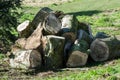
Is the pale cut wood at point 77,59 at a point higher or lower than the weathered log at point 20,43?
lower

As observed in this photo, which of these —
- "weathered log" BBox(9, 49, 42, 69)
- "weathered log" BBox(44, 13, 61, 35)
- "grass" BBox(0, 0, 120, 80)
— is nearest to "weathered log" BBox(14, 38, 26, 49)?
"weathered log" BBox(9, 49, 42, 69)

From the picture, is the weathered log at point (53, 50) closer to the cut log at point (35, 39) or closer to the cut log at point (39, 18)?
the cut log at point (35, 39)

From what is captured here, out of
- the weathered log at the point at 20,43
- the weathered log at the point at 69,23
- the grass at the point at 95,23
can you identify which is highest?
the weathered log at the point at 69,23

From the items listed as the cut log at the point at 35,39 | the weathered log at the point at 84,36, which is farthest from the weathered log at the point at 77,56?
the cut log at the point at 35,39

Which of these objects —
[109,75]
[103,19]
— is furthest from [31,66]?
[103,19]

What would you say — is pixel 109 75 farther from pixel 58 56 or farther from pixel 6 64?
pixel 6 64

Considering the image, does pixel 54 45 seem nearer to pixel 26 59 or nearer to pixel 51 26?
pixel 51 26

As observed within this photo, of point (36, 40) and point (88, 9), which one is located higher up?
point (36, 40)

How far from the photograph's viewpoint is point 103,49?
57.2 feet

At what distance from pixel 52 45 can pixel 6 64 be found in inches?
99.9

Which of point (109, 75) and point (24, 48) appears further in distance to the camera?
point (24, 48)

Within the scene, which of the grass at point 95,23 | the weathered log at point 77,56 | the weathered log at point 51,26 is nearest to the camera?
the grass at point 95,23

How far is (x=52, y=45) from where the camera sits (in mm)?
16844

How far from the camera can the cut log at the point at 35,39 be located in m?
17.3
